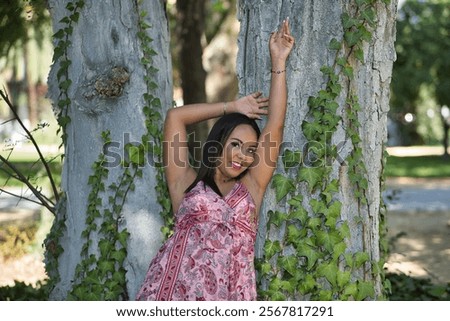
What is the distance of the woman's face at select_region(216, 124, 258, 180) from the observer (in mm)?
3264

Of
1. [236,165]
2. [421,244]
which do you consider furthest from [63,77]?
[421,244]

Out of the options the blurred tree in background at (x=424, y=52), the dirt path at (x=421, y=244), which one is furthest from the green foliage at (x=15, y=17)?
the blurred tree in background at (x=424, y=52)

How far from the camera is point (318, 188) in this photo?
332cm

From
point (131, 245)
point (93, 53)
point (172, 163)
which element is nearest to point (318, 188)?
point (172, 163)

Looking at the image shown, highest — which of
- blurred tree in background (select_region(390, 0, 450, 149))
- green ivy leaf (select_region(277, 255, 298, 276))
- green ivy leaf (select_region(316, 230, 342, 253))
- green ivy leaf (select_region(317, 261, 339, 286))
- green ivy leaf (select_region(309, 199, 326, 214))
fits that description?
blurred tree in background (select_region(390, 0, 450, 149))

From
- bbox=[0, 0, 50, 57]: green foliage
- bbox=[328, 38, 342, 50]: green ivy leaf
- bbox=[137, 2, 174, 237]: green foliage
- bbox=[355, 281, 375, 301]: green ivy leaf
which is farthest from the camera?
bbox=[0, 0, 50, 57]: green foliage

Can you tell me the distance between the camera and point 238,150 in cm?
326

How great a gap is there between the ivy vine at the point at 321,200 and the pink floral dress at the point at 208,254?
0.15m

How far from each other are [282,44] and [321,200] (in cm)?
73

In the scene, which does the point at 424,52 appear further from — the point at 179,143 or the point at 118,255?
the point at 179,143

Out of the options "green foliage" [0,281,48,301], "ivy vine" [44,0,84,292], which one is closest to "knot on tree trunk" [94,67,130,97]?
"ivy vine" [44,0,84,292]

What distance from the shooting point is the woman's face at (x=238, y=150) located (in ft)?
10.7

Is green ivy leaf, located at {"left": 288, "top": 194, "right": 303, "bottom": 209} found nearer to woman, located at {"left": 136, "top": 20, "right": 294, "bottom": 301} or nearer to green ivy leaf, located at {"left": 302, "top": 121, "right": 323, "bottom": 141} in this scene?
woman, located at {"left": 136, "top": 20, "right": 294, "bottom": 301}
